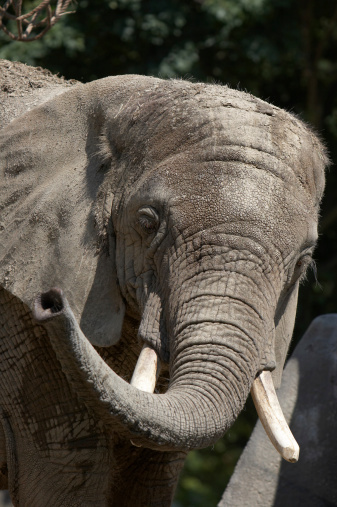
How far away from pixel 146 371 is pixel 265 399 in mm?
355

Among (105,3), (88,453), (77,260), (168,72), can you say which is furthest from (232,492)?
(105,3)

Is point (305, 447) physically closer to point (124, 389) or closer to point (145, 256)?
point (145, 256)

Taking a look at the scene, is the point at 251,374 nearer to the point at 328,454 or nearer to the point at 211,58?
the point at 328,454

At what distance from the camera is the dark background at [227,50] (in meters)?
6.25

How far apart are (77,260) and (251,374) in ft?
2.27

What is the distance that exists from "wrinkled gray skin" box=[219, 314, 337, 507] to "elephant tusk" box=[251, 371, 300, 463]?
199 cm

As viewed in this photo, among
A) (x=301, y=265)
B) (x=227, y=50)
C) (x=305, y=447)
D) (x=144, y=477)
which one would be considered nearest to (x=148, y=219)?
(x=301, y=265)

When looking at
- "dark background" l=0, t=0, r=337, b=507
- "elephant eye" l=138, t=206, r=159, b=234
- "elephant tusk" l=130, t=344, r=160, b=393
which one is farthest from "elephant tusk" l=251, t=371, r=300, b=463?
"dark background" l=0, t=0, r=337, b=507

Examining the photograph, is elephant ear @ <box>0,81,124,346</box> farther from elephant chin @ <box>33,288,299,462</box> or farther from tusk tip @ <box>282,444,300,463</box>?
tusk tip @ <box>282,444,300,463</box>

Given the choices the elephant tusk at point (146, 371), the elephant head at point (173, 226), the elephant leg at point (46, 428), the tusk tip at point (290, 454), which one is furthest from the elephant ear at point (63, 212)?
the tusk tip at point (290, 454)

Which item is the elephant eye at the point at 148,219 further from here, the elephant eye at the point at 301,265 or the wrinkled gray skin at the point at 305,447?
the wrinkled gray skin at the point at 305,447

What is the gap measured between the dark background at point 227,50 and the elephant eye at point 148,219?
9.26 ft

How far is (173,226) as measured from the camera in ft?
9.14

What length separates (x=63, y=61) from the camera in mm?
6387
